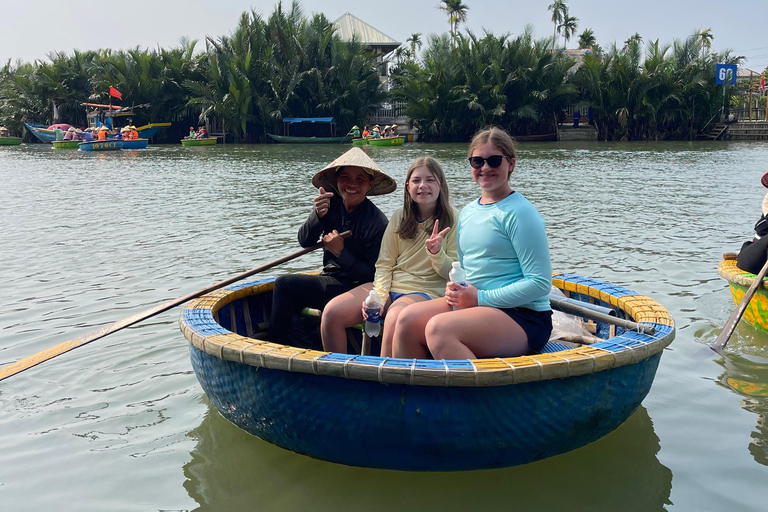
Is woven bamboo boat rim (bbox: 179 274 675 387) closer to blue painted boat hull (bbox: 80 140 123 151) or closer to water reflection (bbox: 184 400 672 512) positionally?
water reflection (bbox: 184 400 672 512)

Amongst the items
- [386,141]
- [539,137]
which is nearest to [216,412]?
[386,141]

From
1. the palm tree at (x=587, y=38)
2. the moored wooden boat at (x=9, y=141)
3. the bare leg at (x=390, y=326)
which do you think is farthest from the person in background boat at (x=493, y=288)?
the palm tree at (x=587, y=38)

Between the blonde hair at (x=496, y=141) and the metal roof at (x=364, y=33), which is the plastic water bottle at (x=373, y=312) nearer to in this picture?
the blonde hair at (x=496, y=141)

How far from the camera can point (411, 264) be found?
3.87m

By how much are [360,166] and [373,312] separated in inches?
36.1

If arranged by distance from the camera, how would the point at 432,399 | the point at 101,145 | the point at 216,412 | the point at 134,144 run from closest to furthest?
1. the point at 432,399
2. the point at 216,412
3. the point at 101,145
4. the point at 134,144

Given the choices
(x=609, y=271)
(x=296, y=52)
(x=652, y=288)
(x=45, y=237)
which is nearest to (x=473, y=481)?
(x=652, y=288)

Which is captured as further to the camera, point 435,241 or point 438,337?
point 435,241

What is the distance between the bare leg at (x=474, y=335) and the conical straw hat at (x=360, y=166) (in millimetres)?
1279

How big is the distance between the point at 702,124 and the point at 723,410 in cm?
3597

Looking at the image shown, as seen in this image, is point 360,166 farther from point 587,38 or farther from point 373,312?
point 587,38

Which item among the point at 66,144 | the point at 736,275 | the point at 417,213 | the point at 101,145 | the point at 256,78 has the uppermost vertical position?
the point at 256,78

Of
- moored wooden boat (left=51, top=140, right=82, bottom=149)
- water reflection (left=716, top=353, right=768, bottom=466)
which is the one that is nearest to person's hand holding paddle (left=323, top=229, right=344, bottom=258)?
water reflection (left=716, top=353, right=768, bottom=466)

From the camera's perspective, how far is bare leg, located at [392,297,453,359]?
3.27 meters
